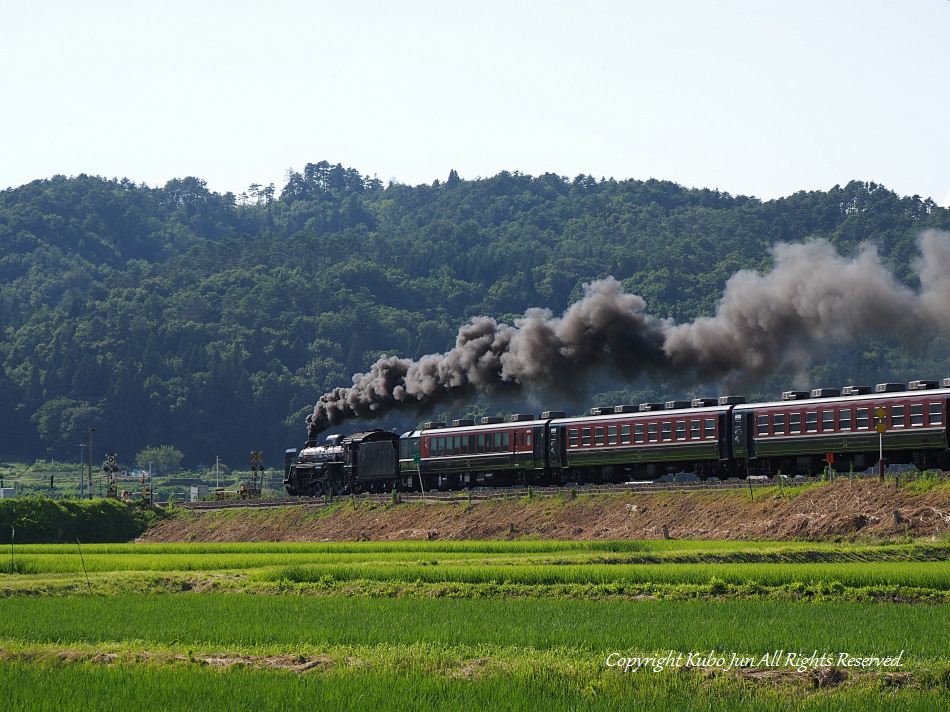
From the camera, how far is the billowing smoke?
61.6 m

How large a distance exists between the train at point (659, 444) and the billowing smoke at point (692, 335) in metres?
3.86

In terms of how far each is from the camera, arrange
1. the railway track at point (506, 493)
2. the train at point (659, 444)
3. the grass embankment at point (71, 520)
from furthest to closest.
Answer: the grass embankment at point (71, 520) → the railway track at point (506, 493) → the train at point (659, 444)

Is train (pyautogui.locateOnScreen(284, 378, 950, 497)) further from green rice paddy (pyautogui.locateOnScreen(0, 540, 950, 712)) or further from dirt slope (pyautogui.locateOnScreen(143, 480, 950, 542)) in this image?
green rice paddy (pyautogui.locateOnScreen(0, 540, 950, 712))

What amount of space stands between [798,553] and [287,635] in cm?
1992

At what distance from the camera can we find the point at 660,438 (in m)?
61.2

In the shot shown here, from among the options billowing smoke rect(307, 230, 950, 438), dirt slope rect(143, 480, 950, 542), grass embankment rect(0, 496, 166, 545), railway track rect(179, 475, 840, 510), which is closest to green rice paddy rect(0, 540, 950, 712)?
dirt slope rect(143, 480, 950, 542)

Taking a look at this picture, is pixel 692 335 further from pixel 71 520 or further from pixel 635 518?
pixel 71 520

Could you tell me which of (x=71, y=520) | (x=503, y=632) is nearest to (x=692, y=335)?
(x=71, y=520)

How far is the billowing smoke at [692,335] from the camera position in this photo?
61.6 metres

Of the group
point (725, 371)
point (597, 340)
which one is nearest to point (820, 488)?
point (725, 371)

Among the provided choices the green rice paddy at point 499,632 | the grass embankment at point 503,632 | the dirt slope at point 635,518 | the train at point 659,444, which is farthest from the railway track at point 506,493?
the green rice paddy at point 499,632

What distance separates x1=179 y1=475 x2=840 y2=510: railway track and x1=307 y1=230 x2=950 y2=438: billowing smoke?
7.40m

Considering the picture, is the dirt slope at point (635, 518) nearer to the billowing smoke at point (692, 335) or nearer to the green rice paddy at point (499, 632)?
the green rice paddy at point (499, 632)

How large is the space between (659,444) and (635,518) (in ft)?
17.9
